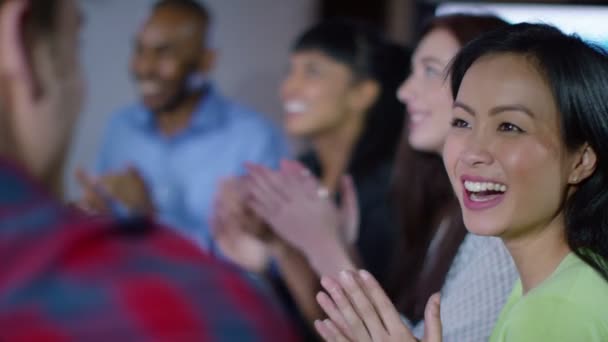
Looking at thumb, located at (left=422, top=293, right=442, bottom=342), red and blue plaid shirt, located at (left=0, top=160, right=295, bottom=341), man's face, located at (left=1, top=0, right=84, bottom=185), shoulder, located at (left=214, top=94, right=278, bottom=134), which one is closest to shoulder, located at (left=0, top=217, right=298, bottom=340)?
red and blue plaid shirt, located at (left=0, top=160, right=295, bottom=341)

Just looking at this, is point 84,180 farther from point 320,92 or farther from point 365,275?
point 365,275

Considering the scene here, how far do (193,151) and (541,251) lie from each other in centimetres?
179

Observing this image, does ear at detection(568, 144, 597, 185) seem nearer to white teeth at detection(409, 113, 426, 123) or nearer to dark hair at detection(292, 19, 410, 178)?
white teeth at detection(409, 113, 426, 123)

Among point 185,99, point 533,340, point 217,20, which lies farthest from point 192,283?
point 217,20

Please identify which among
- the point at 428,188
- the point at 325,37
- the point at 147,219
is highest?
the point at 147,219

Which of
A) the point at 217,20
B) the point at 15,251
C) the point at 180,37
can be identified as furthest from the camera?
the point at 217,20

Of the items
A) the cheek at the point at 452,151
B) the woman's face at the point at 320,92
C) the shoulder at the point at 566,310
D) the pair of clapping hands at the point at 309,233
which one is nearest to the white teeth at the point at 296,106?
the woman's face at the point at 320,92

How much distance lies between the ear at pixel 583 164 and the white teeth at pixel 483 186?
0.18ft

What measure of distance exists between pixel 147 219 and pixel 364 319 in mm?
359

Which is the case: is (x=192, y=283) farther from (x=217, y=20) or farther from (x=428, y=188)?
(x=217, y=20)

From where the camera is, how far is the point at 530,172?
0.78 m

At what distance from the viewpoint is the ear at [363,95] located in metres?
1.91

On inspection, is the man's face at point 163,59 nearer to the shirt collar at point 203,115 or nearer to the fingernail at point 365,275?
the shirt collar at point 203,115

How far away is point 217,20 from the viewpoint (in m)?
3.18
